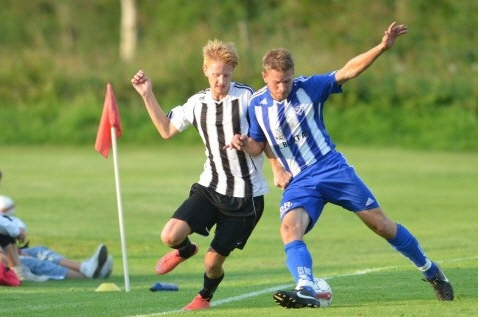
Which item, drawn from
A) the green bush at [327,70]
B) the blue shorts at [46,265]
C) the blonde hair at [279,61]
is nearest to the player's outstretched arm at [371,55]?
the blonde hair at [279,61]

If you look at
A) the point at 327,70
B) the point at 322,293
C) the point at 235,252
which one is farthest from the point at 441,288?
the point at 327,70

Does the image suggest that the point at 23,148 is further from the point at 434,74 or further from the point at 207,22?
the point at 207,22

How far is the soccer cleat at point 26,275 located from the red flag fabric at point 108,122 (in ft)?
5.83

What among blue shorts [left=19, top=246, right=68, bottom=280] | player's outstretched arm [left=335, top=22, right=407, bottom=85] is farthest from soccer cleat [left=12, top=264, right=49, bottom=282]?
player's outstretched arm [left=335, top=22, right=407, bottom=85]

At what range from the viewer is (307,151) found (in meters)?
10.5

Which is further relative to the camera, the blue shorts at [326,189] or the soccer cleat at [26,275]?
the soccer cleat at [26,275]

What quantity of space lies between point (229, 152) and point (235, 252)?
811cm

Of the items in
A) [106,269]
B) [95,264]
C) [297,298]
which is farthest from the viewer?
[106,269]

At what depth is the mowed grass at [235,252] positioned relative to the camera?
11.1 metres

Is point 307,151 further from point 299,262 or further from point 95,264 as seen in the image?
point 95,264

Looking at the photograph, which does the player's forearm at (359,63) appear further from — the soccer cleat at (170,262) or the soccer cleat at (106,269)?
the soccer cleat at (106,269)

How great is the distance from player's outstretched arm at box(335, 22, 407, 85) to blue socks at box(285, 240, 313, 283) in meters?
1.48

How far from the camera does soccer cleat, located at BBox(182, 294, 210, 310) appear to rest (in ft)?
35.2
